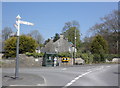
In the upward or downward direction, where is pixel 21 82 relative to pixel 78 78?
upward

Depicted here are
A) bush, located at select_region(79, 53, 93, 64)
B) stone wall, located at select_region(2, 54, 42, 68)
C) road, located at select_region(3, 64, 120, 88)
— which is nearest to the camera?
road, located at select_region(3, 64, 120, 88)

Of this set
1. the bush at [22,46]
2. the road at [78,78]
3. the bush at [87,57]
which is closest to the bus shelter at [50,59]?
the bush at [87,57]

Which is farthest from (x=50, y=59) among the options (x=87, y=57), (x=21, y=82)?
(x=21, y=82)

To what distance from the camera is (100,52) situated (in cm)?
4597

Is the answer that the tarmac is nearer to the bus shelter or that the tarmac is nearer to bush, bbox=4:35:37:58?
the bus shelter

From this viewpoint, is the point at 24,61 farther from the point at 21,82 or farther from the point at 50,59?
the point at 21,82

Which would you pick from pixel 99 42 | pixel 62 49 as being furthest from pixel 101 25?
pixel 62 49

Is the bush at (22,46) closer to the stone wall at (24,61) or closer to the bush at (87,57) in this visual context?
the bush at (87,57)

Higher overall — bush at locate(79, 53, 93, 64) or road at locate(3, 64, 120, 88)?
bush at locate(79, 53, 93, 64)

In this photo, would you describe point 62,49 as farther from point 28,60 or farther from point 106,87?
point 106,87

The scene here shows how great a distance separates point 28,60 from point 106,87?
76.1 feet

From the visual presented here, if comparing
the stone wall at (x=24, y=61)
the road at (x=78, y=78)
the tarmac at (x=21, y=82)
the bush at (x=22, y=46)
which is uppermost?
the bush at (x=22, y=46)

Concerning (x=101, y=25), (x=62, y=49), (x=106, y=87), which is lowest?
(x=106, y=87)

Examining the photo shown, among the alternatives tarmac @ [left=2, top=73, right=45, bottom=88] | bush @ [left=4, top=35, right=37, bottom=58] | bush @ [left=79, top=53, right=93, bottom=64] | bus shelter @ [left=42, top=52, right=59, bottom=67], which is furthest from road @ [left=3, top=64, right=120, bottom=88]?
bush @ [left=4, top=35, right=37, bottom=58]
